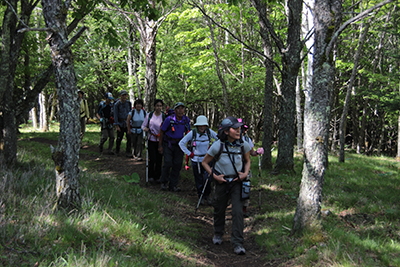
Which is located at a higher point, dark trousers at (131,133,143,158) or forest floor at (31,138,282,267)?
dark trousers at (131,133,143,158)

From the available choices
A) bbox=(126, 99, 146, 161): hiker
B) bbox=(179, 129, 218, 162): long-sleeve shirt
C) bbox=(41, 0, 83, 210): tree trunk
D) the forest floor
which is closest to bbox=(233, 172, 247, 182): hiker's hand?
the forest floor

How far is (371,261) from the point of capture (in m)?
3.64

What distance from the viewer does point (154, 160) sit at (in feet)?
28.4

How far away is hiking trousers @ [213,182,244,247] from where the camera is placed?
4.71 m

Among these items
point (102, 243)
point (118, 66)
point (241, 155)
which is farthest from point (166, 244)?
point (118, 66)

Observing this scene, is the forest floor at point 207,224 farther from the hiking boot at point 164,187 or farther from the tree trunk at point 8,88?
the tree trunk at point 8,88

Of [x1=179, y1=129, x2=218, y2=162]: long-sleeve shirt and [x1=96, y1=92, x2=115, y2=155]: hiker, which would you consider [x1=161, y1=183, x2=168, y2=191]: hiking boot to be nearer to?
[x1=179, y1=129, x2=218, y2=162]: long-sleeve shirt

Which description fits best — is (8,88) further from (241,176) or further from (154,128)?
(241,176)

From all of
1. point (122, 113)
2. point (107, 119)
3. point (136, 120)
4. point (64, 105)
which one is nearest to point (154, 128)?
point (136, 120)

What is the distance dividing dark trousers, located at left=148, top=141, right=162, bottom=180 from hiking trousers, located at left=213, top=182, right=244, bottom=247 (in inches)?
155

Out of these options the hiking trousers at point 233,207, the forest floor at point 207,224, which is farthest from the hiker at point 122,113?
the hiking trousers at point 233,207

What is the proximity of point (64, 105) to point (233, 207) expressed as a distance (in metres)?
3.21

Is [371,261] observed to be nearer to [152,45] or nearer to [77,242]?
[77,242]

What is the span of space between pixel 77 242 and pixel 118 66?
22245mm
